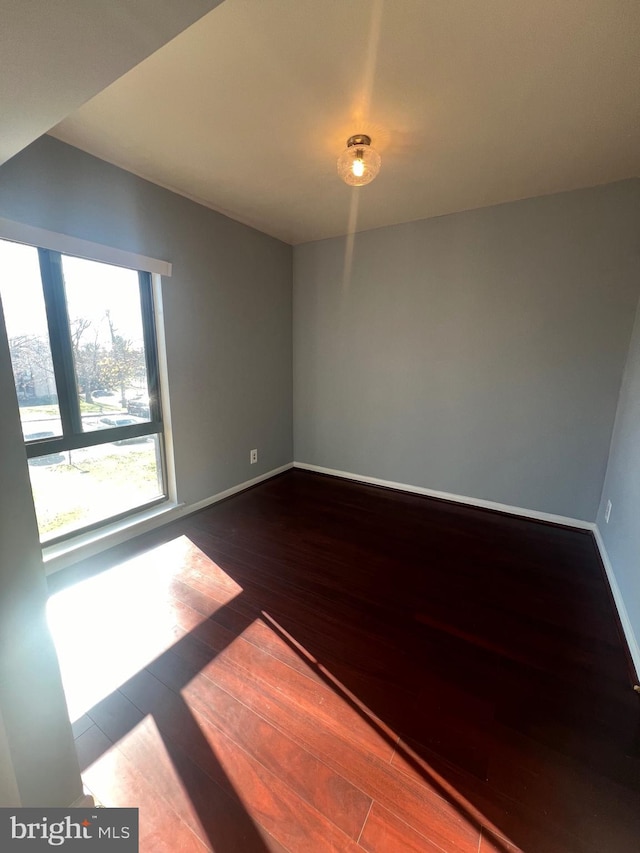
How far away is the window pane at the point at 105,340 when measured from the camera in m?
2.11

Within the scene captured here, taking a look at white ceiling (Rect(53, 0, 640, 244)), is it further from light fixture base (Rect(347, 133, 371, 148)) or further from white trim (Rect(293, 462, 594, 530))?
white trim (Rect(293, 462, 594, 530))

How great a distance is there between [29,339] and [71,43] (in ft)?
5.32

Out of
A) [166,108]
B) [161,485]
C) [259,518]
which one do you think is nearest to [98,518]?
[161,485]

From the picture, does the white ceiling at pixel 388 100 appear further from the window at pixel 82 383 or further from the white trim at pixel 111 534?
the white trim at pixel 111 534

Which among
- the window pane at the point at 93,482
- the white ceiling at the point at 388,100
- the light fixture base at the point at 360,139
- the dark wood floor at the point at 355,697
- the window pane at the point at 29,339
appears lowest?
the dark wood floor at the point at 355,697

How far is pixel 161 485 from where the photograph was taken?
9.12 ft

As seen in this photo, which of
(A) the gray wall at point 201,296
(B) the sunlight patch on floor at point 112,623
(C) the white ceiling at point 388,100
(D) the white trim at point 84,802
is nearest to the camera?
(D) the white trim at point 84,802

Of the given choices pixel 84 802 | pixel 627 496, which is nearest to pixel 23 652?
pixel 84 802

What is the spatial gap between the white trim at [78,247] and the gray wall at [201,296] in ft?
0.16

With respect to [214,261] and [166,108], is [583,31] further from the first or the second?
[214,261]

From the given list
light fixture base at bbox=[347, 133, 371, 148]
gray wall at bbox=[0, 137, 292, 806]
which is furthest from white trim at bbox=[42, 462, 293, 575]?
light fixture base at bbox=[347, 133, 371, 148]

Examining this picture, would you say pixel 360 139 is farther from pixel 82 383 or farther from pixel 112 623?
pixel 112 623

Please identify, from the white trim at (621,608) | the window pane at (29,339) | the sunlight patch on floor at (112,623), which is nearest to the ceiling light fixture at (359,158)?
the window pane at (29,339)

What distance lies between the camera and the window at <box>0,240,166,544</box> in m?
1.91
